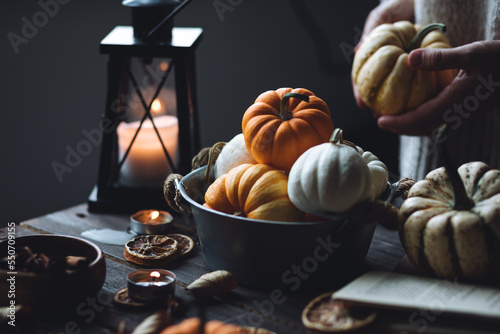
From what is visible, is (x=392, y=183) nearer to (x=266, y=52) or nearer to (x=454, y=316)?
(x=454, y=316)

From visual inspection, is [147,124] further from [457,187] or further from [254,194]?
[457,187]

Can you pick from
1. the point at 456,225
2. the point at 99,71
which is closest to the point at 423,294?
the point at 456,225

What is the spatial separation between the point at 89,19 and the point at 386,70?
1.43 metres

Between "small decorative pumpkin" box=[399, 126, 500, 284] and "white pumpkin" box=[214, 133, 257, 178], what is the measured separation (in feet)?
1.04

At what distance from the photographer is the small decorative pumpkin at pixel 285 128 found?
96 centimetres

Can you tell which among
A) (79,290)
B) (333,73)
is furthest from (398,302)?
(333,73)

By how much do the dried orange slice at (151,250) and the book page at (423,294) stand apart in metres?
0.39

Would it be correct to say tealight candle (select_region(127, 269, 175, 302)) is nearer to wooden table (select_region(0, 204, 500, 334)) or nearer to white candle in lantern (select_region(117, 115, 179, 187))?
wooden table (select_region(0, 204, 500, 334))

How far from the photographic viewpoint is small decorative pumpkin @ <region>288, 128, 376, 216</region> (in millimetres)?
832

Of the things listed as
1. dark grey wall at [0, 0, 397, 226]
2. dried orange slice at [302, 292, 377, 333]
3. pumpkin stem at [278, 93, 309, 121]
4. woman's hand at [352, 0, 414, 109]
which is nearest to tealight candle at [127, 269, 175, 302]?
Answer: dried orange slice at [302, 292, 377, 333]

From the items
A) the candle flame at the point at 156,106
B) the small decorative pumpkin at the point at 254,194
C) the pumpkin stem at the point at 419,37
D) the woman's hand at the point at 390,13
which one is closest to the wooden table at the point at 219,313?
the small decorative pumpkin at the point at 254,194

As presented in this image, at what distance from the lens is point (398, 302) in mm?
→ 756

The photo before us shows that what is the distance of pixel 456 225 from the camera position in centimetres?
82

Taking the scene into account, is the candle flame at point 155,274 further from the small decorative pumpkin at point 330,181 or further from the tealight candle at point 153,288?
the small decorative pumpkin at point 330,181
